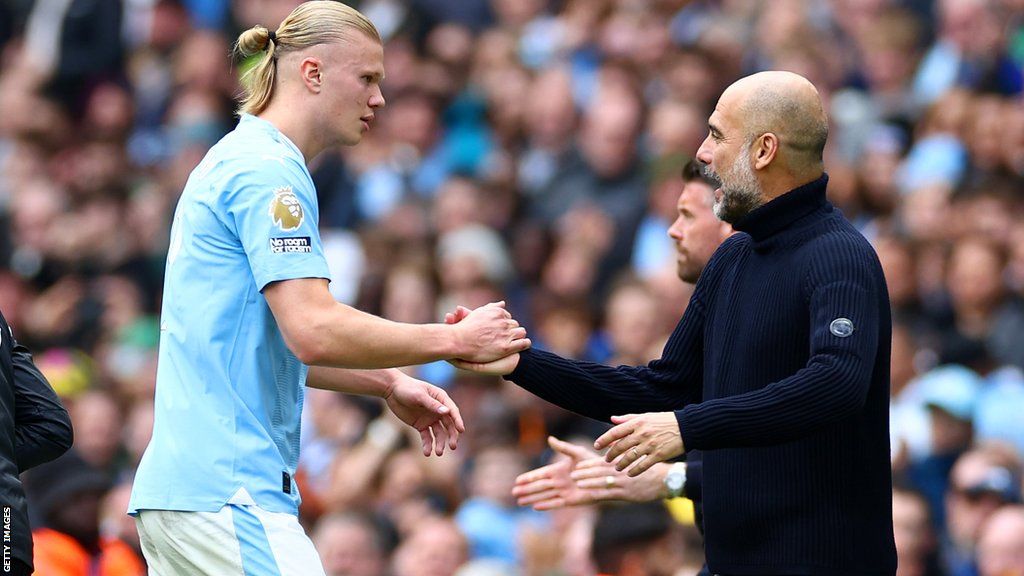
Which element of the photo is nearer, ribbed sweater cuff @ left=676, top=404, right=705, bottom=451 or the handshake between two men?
ribbed sweater cuff @ left=676, top=404, right=705, bottom=451

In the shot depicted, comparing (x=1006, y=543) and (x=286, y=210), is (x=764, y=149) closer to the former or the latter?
(x=286, y=210)

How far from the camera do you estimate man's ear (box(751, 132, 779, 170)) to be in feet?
16.0

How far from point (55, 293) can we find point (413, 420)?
781 cm

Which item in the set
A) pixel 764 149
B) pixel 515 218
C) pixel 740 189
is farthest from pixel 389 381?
pixel 515 218

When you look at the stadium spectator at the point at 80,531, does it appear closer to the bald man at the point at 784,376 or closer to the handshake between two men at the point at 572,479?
the handshake between two men at the point at 572,479

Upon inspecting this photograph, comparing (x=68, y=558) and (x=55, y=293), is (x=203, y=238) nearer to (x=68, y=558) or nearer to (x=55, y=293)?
(x=68, y=558)

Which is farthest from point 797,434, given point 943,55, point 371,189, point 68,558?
point 371,189

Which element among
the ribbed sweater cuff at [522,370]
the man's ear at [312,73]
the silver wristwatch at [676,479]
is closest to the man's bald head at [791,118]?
the ribbed sweater cuff at [522,370]

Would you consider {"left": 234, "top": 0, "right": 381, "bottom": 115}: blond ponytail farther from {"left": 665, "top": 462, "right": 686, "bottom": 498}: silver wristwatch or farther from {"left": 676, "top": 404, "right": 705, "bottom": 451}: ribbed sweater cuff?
{"left": 665, "top": 462, "right": 686, "bottom": 498}: silver wristwatch

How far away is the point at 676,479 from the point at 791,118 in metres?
1.50

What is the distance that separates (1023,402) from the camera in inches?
331

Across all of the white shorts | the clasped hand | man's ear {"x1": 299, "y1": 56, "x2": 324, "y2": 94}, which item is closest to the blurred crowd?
the clasped hand

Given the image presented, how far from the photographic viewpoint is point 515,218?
11.9 m

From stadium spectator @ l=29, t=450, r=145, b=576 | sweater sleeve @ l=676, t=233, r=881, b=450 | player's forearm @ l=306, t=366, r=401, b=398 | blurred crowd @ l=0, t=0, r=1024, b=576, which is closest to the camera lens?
sweater sleeve @ l=676, t=233, r=881, b=450
